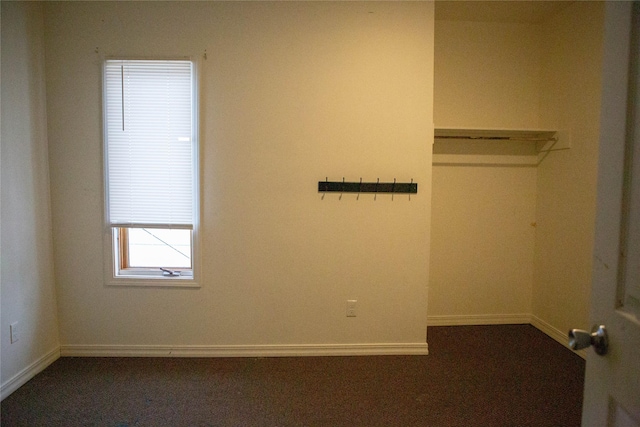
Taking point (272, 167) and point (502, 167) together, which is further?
point (502, 167)

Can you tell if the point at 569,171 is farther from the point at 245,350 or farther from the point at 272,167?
the point at 245,350

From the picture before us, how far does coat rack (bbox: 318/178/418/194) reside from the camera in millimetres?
2488

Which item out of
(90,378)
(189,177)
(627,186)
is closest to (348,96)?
(189,177)

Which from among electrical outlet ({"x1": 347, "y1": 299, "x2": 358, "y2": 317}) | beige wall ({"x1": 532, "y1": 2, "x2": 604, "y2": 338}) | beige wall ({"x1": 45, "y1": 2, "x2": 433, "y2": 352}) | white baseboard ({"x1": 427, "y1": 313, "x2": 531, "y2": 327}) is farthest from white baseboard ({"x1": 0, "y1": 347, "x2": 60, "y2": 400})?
beige wall ({"x1": 532, "y1": 2, "x2": 604, "y2": 338})

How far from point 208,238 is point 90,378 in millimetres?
1176

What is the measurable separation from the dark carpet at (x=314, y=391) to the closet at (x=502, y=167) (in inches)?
22.4

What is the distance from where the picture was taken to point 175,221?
2.48 m

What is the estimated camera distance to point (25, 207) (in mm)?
2211

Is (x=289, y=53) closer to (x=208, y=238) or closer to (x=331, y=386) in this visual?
(x=208, y=238)

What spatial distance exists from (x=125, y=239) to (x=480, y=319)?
10.4 ft

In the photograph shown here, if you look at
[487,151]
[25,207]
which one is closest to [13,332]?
[25,207]

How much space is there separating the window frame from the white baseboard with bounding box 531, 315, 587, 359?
9.76 ft

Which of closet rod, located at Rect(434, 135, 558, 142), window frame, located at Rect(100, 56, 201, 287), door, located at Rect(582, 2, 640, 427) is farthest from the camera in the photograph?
closet rod, located at Rect(434, 135, 558, 142)

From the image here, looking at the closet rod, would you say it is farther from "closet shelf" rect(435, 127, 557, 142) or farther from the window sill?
the window sill
